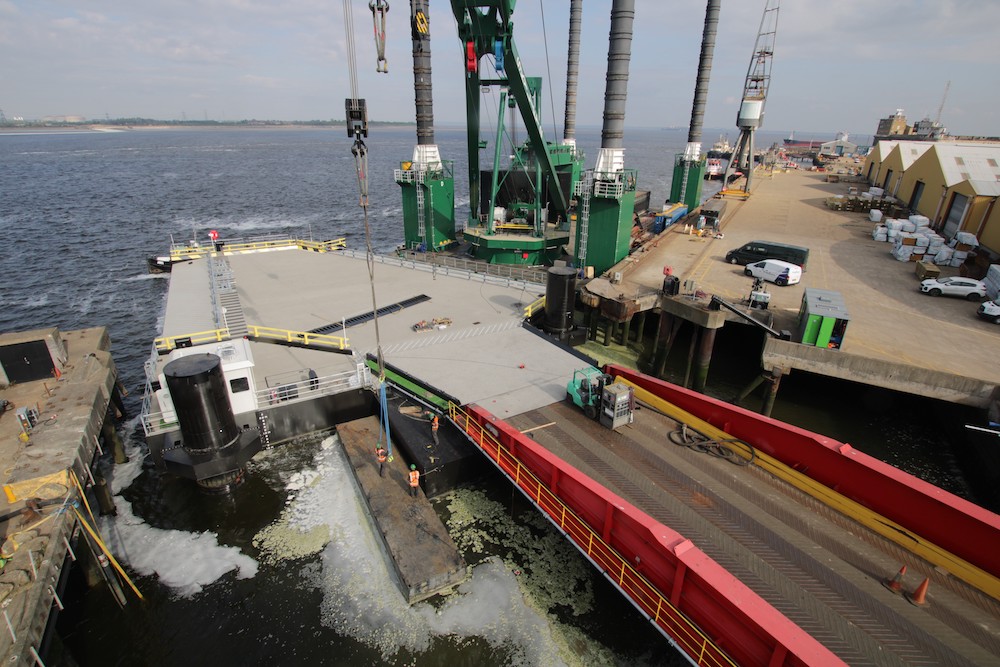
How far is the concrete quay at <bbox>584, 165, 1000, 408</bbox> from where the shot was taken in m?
20.0

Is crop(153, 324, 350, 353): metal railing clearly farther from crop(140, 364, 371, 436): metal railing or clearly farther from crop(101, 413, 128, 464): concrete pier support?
crop(101, 413, 128, 464): concrete pier support

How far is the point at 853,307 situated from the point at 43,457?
36420 mm

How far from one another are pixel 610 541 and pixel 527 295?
19192mm

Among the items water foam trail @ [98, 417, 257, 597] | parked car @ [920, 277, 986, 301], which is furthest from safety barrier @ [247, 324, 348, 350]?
parked car @ [920, 277, 986, 301]

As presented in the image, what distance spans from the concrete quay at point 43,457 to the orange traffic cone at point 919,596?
18964 millimetres

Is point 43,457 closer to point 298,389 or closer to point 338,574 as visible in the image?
point 298,389

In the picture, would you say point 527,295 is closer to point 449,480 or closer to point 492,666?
point 449,480

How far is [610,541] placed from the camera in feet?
40.9

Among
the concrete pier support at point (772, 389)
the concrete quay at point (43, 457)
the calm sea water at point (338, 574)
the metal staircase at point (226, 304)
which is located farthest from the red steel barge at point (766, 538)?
the metal staircase at point (226, 304)

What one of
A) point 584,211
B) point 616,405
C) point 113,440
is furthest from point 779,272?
point 113,440

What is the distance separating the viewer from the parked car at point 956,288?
27.7 metres

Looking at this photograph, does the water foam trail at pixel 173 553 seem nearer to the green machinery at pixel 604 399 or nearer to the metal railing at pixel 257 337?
the metal railing at pixel 257 337

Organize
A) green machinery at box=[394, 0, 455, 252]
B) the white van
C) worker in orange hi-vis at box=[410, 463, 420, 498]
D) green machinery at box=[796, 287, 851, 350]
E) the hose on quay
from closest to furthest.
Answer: the hose on quay < worker in orange hi-vis at box=[410, 463, 420, 498] < green machinery at box=[796, 287, 851, 350] < the white van < green machinery at box=[394, 0, 455, 252]

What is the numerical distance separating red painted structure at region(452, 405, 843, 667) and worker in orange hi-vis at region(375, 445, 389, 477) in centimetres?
520
